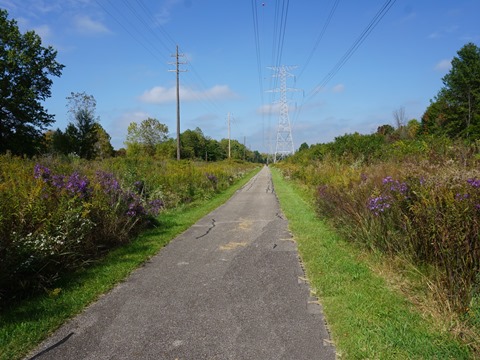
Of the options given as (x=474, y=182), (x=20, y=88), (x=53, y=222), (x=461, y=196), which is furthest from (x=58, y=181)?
(x=20, y=88)

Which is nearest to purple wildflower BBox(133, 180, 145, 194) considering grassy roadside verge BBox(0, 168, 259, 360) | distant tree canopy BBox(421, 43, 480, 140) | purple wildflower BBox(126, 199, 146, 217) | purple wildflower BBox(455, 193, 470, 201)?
purple wildflower BBox(126, 199, 146, 217)

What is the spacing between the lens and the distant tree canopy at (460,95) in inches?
2183

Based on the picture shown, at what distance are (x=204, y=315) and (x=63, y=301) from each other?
1818 millimetres

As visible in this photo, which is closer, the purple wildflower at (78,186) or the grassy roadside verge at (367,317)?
the grassy roadside verge at (367,317)

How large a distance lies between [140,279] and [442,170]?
4.58 m

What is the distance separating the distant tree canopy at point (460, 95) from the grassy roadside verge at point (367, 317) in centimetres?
5649

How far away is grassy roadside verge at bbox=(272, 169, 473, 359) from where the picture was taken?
322 centimetres

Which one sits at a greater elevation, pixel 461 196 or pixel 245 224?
pixel 461 196

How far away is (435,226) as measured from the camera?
14.4ft

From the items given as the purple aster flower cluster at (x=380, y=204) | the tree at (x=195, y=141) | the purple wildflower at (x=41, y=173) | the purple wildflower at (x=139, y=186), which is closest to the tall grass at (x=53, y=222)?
the purple wildflower at (x=41, y=173)

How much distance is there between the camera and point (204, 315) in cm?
420

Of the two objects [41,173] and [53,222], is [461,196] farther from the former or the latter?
[41,173]

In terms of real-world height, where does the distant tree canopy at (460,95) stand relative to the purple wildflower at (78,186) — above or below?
above

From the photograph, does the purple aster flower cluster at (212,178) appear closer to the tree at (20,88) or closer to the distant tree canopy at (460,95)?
the tree at (20,88)
